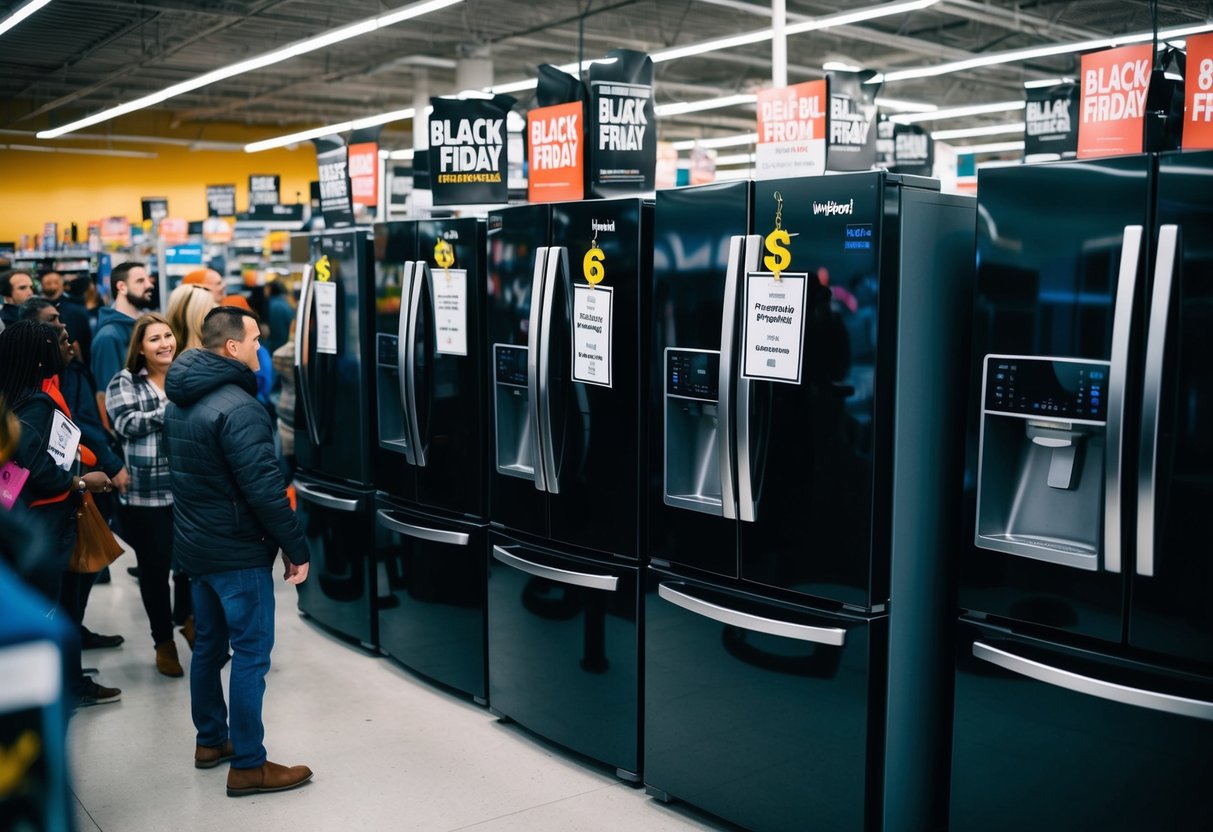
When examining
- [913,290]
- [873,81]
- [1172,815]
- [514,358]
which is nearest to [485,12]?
[873,81]

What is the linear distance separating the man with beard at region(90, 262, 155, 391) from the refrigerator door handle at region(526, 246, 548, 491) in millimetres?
2242

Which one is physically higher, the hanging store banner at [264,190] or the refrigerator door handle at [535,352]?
the hanging store banner at [264,190]

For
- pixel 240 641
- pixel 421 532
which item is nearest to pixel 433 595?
pixel 421 532

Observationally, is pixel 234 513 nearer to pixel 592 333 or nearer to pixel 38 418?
pixel 38 418

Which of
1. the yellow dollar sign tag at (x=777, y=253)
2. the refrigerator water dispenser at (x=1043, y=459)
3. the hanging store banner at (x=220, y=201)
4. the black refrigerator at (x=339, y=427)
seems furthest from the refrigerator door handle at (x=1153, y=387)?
the hanging store banner at (x=220, y=201)

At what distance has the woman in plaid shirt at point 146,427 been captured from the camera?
432 centimetres

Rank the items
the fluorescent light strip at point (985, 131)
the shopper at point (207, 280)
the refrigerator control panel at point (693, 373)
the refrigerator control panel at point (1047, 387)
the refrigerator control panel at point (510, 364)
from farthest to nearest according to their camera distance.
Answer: the fluorescent light strip at point (985, 131) → the shopper at point (207, 280) → the refrigerator control panel at point (510, 364) → the refrigerator control panel at point (693, 373) → the refrigerator control panel at point (1047, 387)

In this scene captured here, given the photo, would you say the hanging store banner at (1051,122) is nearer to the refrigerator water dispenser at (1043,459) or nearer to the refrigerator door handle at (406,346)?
the refrigerator door handle at (406,346)

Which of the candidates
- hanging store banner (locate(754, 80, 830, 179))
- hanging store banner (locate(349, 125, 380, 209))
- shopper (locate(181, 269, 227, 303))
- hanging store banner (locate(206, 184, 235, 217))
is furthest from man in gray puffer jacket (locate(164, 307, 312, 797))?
hanging store banner (locate(206, 184, 235, 217))

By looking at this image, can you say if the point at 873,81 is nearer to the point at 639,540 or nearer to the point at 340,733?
the point at 639,540

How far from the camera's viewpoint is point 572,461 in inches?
145

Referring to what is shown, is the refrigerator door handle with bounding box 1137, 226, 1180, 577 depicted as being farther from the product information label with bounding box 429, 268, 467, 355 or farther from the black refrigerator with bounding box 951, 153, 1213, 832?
the product information label with bounding box 429, 268, 467, 355

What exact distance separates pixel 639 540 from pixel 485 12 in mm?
11704

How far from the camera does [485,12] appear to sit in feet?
44.7
